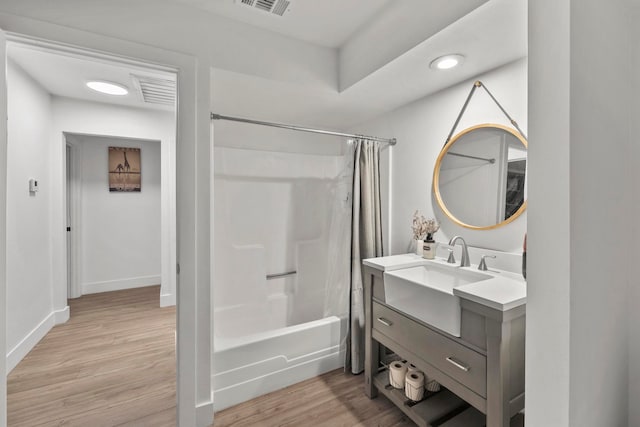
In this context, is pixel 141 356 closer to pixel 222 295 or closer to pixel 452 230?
pixel 222 295

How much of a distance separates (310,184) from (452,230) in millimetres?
1318

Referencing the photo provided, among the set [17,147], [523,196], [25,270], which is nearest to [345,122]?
[523,196]

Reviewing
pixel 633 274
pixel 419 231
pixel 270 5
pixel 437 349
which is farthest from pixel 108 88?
pixel 633 274

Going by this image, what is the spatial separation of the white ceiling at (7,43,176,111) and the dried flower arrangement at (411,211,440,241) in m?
1.82

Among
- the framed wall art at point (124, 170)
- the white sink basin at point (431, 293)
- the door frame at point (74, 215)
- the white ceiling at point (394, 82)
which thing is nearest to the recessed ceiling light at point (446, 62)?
the white ceiling at point (394, 82)

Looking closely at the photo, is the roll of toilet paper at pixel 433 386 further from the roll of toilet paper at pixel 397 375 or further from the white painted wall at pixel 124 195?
the white painted wall at pixel 124 195

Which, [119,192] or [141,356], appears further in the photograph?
[119,192]

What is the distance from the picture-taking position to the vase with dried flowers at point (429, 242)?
1.92 metres

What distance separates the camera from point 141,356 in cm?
234

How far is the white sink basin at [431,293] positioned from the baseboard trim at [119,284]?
3.87 m

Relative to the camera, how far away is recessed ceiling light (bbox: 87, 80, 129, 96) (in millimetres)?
2471

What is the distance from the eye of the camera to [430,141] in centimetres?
207

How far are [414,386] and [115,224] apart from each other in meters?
4.19

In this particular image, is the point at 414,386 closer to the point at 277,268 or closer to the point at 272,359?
the point at 272,359
